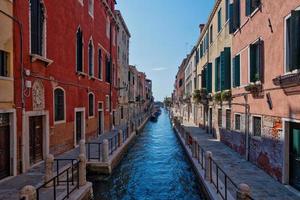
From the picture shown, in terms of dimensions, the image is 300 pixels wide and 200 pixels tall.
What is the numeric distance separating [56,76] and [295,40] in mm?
9497

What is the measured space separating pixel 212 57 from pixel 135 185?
39.7 ft

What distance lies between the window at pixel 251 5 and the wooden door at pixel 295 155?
4.81 metres

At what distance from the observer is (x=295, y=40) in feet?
23.7

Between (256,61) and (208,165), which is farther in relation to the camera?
(256,61)

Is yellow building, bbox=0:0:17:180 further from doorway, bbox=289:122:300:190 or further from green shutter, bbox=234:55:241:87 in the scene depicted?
green shutter, bbox=234:55:241:87

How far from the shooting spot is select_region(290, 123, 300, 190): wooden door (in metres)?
Answer: 7.74

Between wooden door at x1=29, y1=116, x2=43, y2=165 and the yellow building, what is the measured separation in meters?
1.49

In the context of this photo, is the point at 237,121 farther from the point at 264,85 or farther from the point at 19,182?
the point at 19,182

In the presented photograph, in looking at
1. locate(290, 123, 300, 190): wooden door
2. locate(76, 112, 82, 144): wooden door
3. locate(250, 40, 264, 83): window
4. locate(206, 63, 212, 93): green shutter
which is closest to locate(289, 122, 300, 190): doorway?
locate(290, 123, 300, 190): wooden door

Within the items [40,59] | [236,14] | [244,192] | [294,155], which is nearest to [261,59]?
[294,155]

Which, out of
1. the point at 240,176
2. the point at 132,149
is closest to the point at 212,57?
the point at 132,149

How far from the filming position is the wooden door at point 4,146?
8930 mm

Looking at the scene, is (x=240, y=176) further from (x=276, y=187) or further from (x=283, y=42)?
(x=283, y=42)

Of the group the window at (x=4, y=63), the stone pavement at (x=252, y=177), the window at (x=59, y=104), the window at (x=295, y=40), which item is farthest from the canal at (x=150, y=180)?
the window at (x=295, y=40)
